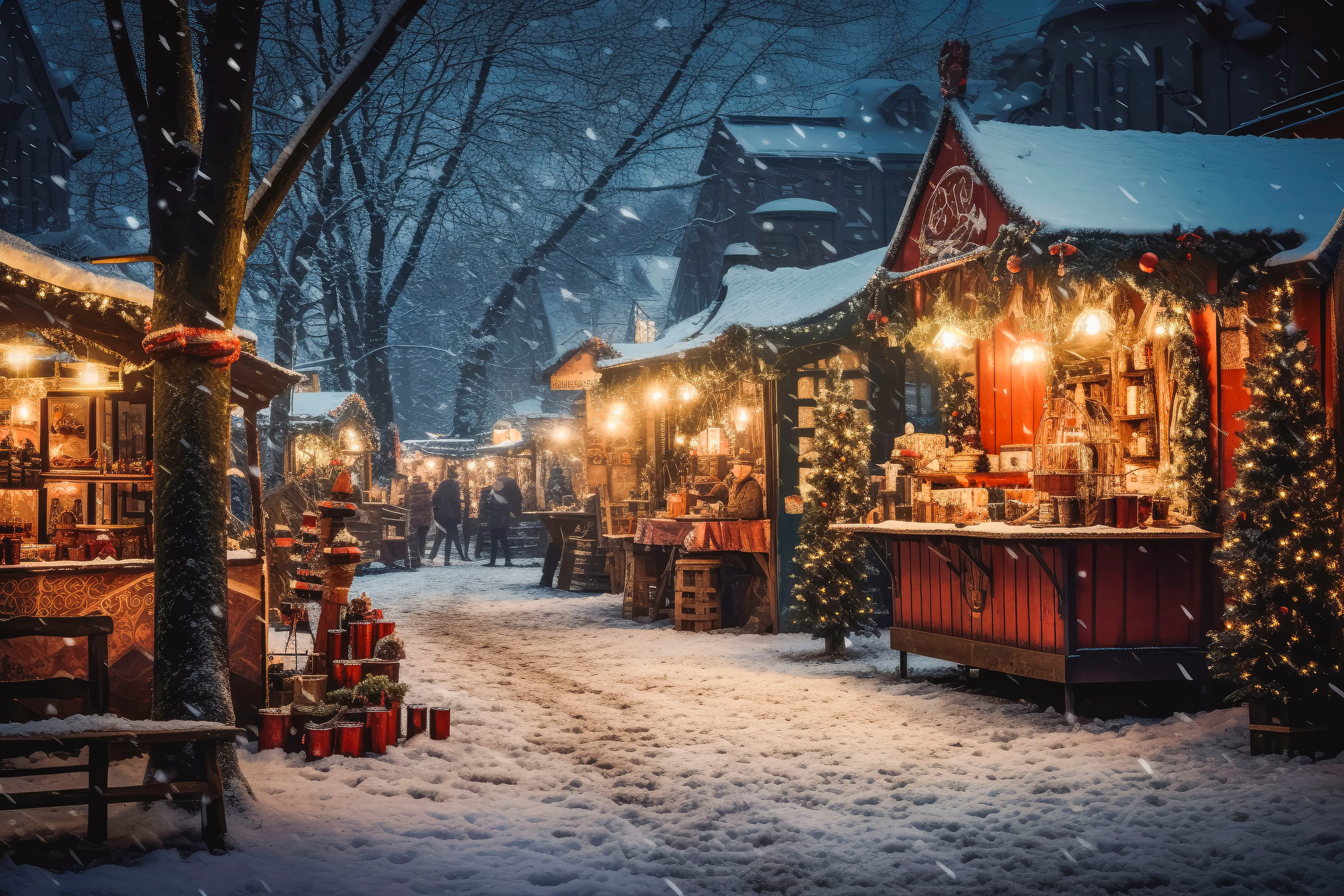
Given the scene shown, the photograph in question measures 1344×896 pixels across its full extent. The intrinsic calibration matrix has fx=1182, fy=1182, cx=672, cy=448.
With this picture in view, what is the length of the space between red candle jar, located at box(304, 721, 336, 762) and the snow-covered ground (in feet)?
0.34

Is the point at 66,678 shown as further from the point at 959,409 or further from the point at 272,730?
the point at 959,409

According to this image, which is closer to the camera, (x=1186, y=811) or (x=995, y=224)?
(x=1186, y=811)

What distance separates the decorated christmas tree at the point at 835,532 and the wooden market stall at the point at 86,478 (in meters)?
5.73

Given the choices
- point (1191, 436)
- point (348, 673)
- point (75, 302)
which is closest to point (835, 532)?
point (1191, 436)

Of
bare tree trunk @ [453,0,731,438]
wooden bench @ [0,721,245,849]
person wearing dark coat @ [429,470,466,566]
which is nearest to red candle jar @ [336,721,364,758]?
wooden bench @ [0,721,245,849]

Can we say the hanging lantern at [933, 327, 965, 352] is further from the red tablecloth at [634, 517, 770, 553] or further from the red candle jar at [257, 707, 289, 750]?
the red candle jar at [257, 707, 289, 750]

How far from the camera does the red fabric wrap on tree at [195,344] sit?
251 inches

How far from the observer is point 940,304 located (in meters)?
11.5

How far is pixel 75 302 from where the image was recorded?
7.96 m

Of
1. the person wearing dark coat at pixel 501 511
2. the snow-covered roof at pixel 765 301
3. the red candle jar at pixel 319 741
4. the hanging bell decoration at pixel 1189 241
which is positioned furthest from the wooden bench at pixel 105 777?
the person wearing dark coat at pixel 501 511

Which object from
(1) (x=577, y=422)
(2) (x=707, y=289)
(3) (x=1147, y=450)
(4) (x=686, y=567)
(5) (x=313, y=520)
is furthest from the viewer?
(2) (x=707, y=289)

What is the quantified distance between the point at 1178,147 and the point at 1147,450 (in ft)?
10.1

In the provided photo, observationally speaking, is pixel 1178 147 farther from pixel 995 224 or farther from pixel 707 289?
pixel 707 289

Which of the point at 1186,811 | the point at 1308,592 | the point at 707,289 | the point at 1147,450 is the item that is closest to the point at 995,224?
the point at 1147,450
